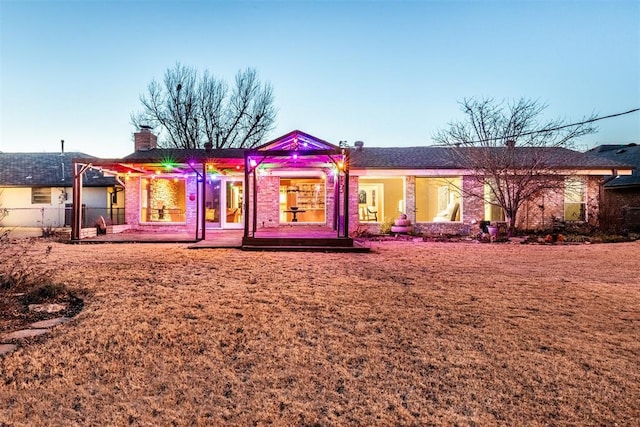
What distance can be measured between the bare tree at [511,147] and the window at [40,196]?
2190cm

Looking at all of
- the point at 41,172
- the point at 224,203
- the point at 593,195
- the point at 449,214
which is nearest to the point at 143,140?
the point at 224,203

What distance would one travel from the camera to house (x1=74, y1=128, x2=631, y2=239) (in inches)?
581

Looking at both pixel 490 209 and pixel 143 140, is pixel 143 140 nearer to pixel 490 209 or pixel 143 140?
pixel 143 140

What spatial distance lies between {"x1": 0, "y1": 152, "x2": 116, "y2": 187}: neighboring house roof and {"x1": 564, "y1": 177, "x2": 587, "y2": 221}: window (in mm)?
22044

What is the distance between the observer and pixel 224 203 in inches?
628

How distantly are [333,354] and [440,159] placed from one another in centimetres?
1415

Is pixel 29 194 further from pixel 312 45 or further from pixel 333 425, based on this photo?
pixel 333 425

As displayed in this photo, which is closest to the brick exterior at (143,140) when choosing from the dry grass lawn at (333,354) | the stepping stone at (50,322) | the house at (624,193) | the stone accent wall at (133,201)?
the stone accent wall at (133,201)

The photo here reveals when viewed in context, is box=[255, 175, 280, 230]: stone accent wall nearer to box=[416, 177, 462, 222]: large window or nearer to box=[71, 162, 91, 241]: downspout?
box=[416, 177, 462, 222]: large window

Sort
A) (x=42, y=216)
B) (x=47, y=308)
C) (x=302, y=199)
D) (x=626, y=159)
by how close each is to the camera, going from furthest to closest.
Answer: (x=626, y=159), (x=42, y=216), (x=302, y=199), (x=47, y=308)

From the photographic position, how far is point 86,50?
1738cm

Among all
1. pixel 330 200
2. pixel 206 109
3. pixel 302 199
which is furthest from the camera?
pixel 206 109

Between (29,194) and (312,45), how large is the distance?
18.3 m

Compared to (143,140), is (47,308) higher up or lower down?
lower down
